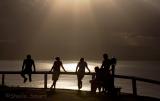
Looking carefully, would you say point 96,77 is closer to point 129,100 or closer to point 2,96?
point 129,100

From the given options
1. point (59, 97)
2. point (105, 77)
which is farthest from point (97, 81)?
point (59, 97)

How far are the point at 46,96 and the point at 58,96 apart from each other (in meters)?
0.54

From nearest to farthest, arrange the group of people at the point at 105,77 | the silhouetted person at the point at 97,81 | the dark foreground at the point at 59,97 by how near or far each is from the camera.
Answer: the dark foreground at the point at 59,97
the group of people at the point at 105,77
the silhouetted person at the point at 97,81

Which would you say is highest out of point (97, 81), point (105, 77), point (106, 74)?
point (106, 74)

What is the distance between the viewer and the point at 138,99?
16547 mm

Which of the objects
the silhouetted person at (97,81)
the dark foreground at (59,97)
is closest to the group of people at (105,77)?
the silhouetted person at (97,81)

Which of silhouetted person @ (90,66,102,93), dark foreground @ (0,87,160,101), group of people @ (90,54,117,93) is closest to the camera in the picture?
dark foreground @ (0,87,160,101)

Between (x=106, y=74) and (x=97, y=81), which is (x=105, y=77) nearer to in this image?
(x=106, y=74)

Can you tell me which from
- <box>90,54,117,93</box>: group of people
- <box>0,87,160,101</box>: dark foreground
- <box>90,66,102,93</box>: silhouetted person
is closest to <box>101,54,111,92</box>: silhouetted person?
<box>90,54,117,93</box>: group of people

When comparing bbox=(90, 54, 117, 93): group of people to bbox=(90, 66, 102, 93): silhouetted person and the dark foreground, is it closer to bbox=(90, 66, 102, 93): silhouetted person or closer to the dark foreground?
bbox=(90, 66, 102, 93): silhouetted person

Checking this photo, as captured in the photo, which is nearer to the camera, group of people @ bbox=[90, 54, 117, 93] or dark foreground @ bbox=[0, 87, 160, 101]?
dark foreground @ bbox=[0, 87, 160, 101]

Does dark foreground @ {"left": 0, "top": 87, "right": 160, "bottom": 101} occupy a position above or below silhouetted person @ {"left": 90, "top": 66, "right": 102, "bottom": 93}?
below

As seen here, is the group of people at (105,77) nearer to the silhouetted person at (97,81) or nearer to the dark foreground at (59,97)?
the silhouetted person at (97,81)

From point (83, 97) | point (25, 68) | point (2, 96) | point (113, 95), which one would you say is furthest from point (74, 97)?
point (25, 68)
